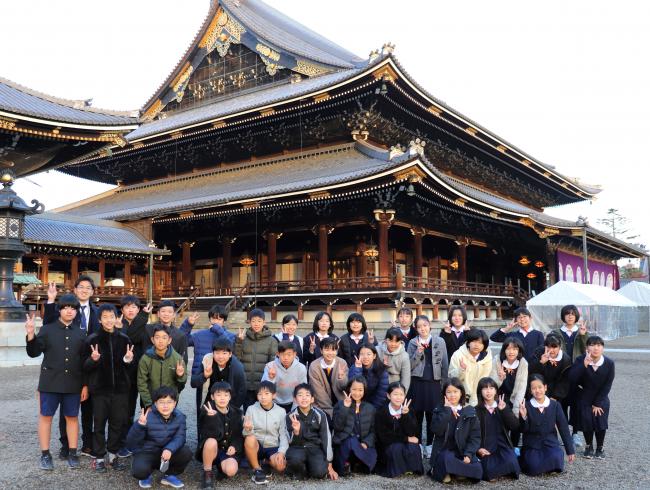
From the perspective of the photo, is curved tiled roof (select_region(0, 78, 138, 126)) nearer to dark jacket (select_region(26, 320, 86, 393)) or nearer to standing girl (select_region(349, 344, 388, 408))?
dark jacket (select_region(26, 320, 86, 393))

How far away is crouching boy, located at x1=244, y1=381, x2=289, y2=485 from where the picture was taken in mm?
5718

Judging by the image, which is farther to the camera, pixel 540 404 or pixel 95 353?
pixel 540 404

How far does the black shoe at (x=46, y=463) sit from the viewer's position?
5.84m

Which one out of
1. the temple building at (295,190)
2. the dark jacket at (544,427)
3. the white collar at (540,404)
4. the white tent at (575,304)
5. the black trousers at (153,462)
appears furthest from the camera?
the white tent at (575,304)

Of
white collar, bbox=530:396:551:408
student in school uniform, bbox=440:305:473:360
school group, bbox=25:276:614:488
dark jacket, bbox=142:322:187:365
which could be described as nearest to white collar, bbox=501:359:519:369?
school group, bbox=25:276:614:488

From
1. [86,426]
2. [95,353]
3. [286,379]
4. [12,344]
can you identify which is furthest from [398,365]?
[12,344]

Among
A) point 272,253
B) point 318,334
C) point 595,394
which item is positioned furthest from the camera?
point 272,253

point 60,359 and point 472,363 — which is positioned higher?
point 60,359

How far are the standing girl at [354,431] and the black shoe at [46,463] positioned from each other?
9.11 ft

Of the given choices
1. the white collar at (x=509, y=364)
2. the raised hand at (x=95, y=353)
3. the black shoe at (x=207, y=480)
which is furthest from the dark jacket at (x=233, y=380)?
the white collar at (x=509, y=364)

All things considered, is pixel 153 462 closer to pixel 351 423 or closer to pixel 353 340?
pixel 351 423

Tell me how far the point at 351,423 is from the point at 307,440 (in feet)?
1.58

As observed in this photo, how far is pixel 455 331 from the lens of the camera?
748 cm

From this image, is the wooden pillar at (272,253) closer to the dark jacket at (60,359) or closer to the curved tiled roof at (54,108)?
the curved tiled roof at (54,108)
